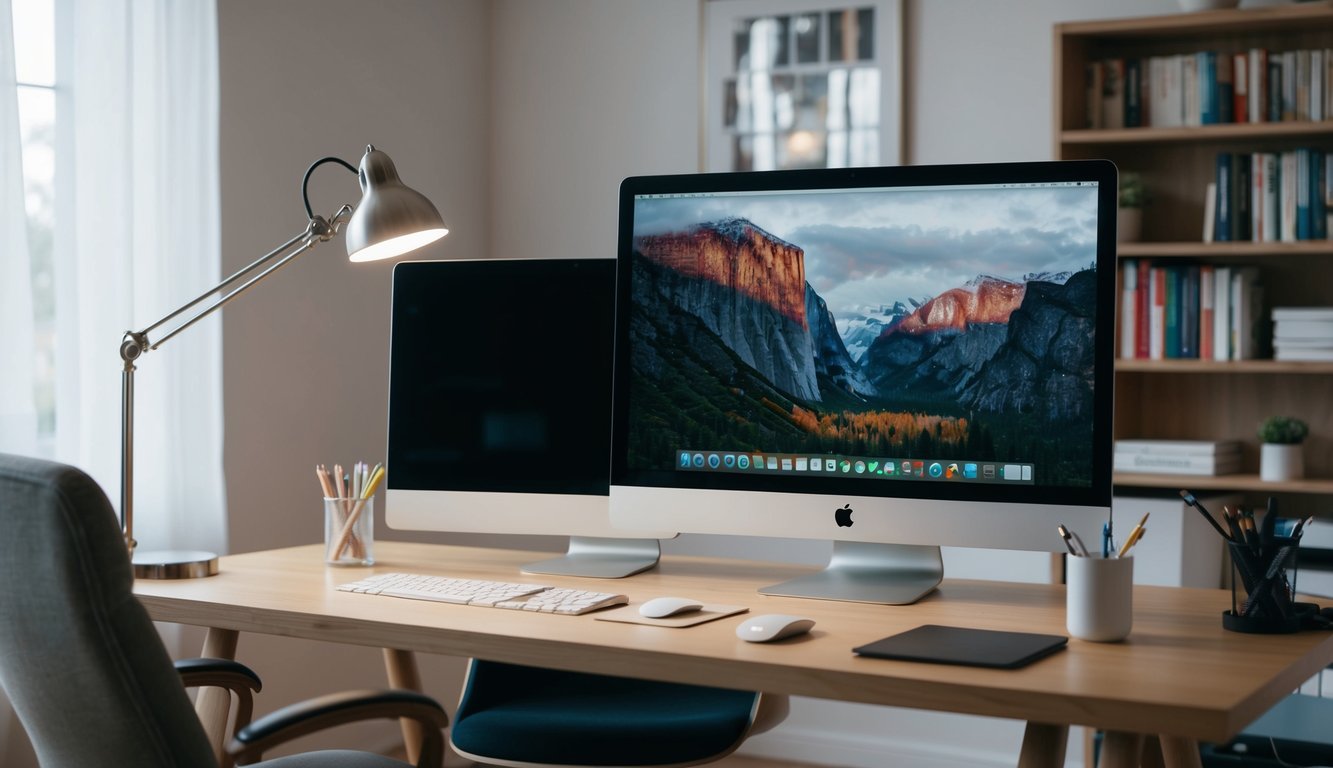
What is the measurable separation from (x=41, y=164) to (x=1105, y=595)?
2.09 m

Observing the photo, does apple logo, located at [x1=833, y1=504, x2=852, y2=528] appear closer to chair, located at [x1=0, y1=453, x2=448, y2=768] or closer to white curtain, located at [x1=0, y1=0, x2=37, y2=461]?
chair, located at [x1=0, y1=453, x2=448, y2=768]

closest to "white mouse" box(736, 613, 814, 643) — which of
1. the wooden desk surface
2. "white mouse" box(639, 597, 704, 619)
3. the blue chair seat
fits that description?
the wooden desk surface

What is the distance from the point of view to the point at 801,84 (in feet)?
12.0

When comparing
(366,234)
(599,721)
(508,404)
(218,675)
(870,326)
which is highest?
(366,234)

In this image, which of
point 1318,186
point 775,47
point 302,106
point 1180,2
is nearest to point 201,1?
point 302,106

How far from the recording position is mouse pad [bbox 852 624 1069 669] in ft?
4.54

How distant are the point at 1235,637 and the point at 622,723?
857mm

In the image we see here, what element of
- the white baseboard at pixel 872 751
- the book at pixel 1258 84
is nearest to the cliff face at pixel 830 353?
the book at pixel 1258 84

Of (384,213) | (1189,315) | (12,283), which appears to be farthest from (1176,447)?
(12,283)

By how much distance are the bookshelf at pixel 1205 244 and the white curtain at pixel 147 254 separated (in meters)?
1.94

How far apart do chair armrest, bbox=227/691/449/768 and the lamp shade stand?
2.41ft

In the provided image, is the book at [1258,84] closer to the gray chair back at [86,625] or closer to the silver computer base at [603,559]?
the silver computer base at [603,559]

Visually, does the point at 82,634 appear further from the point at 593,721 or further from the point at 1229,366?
the point at 1229,366

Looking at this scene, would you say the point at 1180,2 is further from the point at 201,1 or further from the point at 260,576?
the point at 260,576
